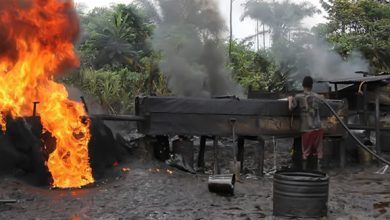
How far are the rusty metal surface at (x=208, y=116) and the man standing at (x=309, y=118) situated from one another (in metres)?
0.54

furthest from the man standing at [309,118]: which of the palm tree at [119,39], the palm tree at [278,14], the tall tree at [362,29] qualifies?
the palm tree at [278,14]

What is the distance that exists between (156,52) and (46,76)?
11808 mm

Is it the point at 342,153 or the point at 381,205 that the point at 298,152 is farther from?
the point at 381,205

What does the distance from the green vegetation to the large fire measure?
21.0 ft

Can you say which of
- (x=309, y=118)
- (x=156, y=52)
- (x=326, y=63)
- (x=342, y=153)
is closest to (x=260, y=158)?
(x=309, y=118)

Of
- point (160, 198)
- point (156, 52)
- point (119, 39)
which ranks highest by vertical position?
point (119, 39)

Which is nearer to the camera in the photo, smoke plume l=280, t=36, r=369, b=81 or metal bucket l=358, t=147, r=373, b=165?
metal bucket l=358, t=147, r=373, b=165

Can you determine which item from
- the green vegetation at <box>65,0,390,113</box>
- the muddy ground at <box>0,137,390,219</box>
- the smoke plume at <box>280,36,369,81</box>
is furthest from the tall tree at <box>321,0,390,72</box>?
the muddy ground at <box>0,137,390,219</box>

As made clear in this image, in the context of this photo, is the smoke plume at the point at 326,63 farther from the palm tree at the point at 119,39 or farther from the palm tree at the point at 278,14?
the palm tree at the point at 278,14

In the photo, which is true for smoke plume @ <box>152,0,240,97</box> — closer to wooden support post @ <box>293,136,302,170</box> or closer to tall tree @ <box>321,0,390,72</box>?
wooden support post @ <box>293,136,302,170</box>

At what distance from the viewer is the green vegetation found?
1772 cm

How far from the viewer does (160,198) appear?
8.12m

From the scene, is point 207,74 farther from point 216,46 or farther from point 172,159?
point 172,159

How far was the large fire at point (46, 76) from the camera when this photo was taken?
8.81 meters
